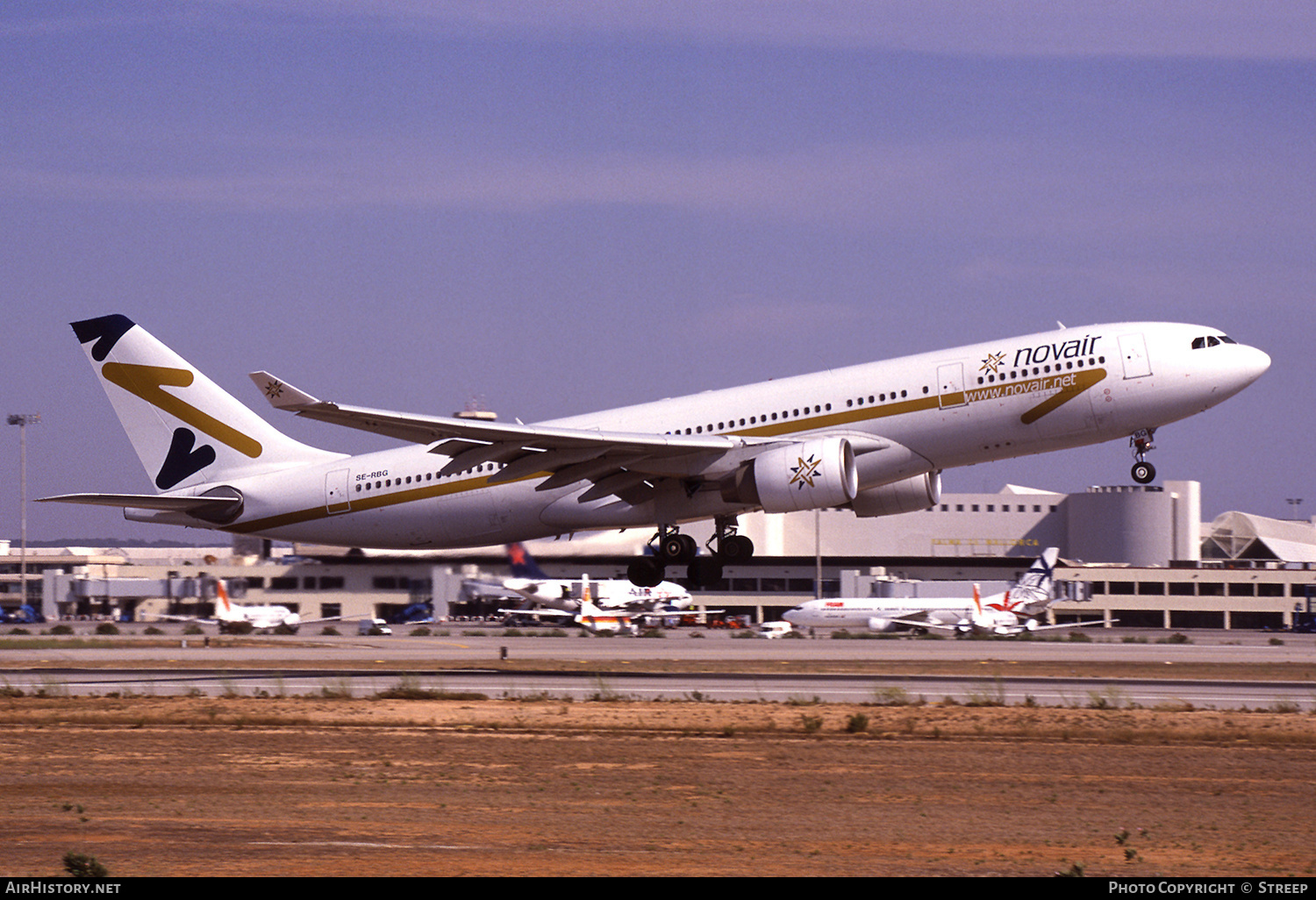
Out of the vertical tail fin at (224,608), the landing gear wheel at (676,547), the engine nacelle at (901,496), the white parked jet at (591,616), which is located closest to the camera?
the engine nacelle at (901,496)

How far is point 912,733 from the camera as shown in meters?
27.4

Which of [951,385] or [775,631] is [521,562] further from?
[775,631]

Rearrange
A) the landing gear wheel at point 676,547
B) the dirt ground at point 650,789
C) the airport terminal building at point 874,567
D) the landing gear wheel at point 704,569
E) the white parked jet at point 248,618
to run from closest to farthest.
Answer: the dirt ground at point 650,789
the landing gear wheel at point 676,547
the landing gear wheel at point 704,569
the airport terminal building at point 874,567
the white parked jet at point 248,618

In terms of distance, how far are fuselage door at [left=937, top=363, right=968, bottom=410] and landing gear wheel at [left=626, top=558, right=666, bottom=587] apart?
9.66m

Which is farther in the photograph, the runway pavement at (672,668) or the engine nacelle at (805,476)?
the runway pavement at (672,668)

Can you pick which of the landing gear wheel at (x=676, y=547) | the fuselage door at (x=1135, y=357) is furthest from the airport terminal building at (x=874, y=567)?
the fuselage door at (x=1135, y=357)

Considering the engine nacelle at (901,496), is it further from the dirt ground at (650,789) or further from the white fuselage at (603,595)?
the white fuselage at (603,595)

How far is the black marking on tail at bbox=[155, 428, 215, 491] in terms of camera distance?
41.2 meters

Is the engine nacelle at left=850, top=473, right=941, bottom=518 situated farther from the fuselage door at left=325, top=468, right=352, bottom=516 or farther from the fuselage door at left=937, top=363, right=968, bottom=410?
the fuselage door at left=325, top=468, right=352, bottom=516

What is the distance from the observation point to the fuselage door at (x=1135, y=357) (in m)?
32.6

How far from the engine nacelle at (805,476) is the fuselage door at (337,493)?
11890 millimetres

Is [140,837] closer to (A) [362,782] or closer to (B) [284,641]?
(A) [362,782]

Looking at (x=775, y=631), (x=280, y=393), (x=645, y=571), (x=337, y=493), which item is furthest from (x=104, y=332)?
(x=775, y=631)

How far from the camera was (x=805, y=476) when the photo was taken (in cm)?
3341
